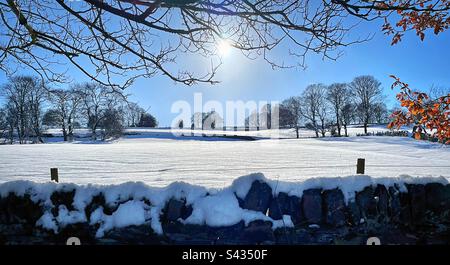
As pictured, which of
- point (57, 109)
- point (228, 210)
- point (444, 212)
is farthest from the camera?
point (57, 109)

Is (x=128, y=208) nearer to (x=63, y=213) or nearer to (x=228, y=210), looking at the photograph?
(x=63, y=213)

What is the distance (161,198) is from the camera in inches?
118

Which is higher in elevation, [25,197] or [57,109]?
[57,109]

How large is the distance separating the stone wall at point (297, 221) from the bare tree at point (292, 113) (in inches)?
1568

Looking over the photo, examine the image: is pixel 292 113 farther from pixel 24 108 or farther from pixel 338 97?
pixel 24 108

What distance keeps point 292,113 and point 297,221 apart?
4259cm

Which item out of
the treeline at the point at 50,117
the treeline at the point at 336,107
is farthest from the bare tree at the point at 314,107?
the treeline at the point at 50,117

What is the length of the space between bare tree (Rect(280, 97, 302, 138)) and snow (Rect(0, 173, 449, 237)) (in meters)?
40.1

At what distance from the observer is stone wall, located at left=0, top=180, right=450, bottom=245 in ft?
9.58

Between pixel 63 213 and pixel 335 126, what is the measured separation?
42.3 metres

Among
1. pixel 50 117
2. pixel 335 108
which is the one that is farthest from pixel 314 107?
pixel 50 117
